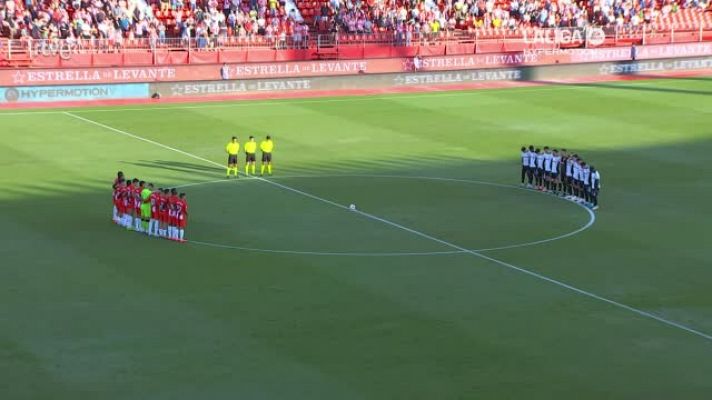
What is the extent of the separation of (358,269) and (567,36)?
43.6 meters

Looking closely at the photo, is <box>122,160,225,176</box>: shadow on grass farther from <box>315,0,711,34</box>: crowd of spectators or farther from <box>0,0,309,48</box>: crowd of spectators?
<box>315,0,711,34</box>: crowd of spectators

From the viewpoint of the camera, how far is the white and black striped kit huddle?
119 ft

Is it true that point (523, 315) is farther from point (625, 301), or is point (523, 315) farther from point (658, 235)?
point (658, 235)

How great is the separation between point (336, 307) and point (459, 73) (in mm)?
39549

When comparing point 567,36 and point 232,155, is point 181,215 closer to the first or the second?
point 232,155

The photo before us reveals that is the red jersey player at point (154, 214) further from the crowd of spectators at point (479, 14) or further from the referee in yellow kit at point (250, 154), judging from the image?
the crowd of spectators at point (479, 14)

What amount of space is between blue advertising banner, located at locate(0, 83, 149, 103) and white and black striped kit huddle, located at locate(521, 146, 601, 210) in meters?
23.0

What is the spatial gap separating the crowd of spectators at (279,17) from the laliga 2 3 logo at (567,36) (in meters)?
1.10

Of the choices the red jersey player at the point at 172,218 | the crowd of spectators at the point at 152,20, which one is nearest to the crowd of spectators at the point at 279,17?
the crowd of spectators at the point at 152,20

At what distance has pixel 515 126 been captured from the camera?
5203 centimetres

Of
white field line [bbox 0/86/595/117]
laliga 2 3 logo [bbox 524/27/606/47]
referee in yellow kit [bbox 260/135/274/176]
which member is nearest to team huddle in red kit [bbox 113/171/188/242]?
referee in yellow kit [bbox 260/135/274/176]

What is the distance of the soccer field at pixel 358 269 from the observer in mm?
22109

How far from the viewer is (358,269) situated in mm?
29328

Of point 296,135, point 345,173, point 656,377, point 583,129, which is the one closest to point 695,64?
point 583,129
